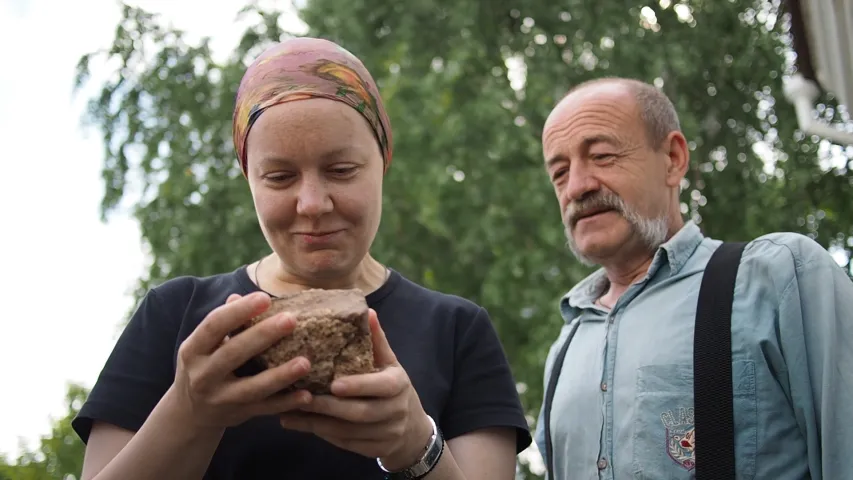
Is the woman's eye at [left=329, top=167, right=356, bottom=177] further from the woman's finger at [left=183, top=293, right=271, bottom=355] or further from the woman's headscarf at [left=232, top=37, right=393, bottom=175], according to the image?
the woman's finger at [left=183, top=293, right=271, bottom=355]

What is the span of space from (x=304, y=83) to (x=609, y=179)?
6.60 feet

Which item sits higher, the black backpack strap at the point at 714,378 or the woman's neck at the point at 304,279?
the woman's neck at the point at 304,279

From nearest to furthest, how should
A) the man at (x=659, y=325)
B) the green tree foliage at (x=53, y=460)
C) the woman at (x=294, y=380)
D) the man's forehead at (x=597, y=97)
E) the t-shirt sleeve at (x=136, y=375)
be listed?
1. the woman at (x=294, y=380)
2. the t-shirt sleeve at (x=136, y=375)
3. the man at (x=659, y=325)
4. the man's forehead at (x=597, y=97)
5. the green tree foliage at (x=53, y=460)

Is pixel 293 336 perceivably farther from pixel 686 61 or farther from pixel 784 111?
pixel 784 111

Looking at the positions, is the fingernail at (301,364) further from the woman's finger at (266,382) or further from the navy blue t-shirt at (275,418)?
the navy blue t-shirt at (275,418)

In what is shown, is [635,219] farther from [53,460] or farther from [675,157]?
[53,460]

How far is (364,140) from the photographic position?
2320mm

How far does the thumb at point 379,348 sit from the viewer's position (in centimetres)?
197

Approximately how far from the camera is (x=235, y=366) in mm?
1829

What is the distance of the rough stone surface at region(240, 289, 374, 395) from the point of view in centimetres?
188

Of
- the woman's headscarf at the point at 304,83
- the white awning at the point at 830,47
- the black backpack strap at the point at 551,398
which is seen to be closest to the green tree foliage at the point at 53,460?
the black backpack strap at the point at 551,398

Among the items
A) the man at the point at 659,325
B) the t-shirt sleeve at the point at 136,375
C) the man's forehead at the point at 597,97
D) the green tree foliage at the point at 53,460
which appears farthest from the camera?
the green tree foliage at the point at 53,460

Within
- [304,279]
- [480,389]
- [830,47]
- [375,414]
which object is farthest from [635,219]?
[830,47]

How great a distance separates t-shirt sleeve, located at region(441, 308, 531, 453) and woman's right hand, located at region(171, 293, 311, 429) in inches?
25.5
